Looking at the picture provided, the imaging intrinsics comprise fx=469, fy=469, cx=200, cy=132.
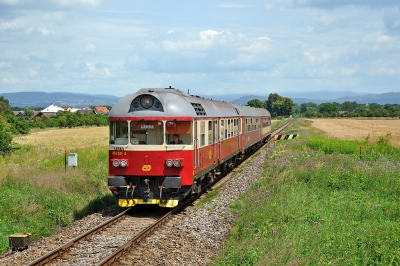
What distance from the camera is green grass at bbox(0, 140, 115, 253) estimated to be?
1318 centimetres

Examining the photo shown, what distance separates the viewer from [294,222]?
36.7 ft

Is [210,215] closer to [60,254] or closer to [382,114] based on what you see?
[60,254]

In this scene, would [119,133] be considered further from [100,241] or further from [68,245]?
[68,245]

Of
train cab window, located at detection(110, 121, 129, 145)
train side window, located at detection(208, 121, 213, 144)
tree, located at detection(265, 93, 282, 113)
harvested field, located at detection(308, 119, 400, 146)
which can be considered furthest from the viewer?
tree, located at detection(265, 93, 282, 113)

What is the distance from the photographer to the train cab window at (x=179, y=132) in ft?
43.9

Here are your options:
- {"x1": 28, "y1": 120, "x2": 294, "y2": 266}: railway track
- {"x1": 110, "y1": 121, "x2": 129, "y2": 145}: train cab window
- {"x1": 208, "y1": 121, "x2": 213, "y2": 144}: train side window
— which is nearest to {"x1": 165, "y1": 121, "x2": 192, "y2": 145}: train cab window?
{"x1": 110, "y1": 121, "x2": 129, "y2": 145}: train cab window

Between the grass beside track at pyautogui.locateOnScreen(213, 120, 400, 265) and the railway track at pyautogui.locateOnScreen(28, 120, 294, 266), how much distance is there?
1.96 meters

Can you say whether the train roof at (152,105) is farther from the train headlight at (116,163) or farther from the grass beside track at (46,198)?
the grass beside track at (46,198)

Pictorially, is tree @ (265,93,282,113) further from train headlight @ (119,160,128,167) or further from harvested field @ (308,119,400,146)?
train headlight @ (119,160,128,167)

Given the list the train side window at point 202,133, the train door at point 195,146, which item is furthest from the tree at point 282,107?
the train door at point 195,146

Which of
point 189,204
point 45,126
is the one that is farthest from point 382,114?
point 189,204

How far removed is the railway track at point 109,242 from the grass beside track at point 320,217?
1960 mm

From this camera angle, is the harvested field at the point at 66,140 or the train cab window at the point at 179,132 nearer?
the train cab window at the point at 179,132

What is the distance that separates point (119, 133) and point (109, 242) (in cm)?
391
